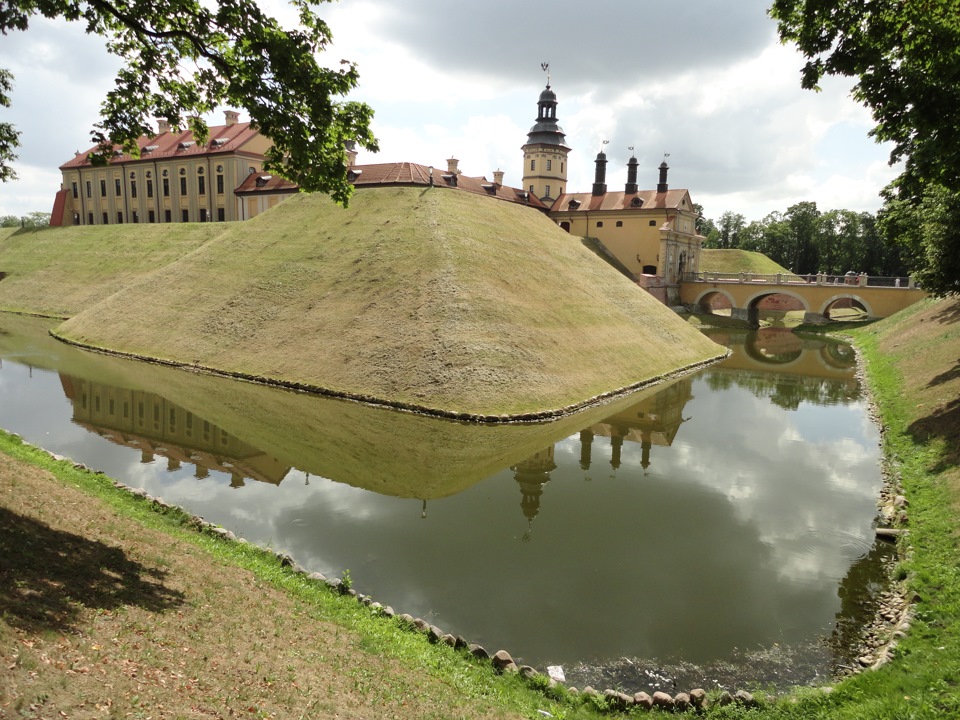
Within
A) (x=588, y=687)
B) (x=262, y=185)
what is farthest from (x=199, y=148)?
(x=588, y=687)

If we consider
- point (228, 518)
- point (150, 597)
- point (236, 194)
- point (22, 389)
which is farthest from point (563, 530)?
point (236, 194)

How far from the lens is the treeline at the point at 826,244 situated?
96875 millimetres

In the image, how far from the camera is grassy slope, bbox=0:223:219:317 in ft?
197

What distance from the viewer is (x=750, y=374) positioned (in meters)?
43.1

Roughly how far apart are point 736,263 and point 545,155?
40.1m

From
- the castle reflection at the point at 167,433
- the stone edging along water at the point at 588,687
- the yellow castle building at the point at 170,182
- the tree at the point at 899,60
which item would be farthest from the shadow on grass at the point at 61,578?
the yellow castle building at the point at 170,182

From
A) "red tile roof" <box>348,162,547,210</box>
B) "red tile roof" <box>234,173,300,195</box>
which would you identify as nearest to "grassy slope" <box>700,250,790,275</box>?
"red tile roof" <box>348,162,547,210</box>

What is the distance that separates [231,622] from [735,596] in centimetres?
1027

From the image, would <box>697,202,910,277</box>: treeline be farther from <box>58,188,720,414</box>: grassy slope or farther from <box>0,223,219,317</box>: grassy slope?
<box>0,223,219,317</box>: grassy slope

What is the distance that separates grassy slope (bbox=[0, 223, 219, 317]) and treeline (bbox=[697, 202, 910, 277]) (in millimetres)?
84320

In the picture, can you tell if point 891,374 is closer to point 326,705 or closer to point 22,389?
point 326,705

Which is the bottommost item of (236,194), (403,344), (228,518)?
(228,518)

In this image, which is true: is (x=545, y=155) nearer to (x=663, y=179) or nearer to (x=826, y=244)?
(x=663, y=179)

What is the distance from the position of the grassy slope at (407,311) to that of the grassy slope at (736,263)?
50.4m
